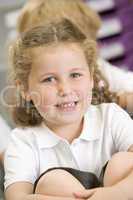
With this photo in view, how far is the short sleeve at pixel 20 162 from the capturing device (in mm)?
902

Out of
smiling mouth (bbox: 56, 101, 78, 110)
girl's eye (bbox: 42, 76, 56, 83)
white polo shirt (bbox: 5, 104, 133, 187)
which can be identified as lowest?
white polo shirt (bbox: 5, 104, 133, 187)

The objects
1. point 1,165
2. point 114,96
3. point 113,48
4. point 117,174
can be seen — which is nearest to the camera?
point 117,174

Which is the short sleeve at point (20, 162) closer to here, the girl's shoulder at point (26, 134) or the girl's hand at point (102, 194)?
the girl's shoulder at point (26, 134)

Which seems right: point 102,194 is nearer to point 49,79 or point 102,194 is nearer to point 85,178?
point 85,178

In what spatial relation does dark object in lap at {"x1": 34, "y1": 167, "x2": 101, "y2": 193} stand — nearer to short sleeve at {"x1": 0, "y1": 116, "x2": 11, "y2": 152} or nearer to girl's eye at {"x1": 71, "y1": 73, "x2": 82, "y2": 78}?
girl's eye at {"x1": 71, "y1": 73, "x2": 82, "y2": 78}

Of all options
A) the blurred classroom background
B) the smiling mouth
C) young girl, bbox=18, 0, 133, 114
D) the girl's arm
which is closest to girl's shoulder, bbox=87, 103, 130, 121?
the smiling mouth

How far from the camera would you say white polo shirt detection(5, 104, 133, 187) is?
93 cm

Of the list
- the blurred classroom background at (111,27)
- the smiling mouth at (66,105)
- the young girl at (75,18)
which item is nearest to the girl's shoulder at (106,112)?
the smiling mouth at (66,105)

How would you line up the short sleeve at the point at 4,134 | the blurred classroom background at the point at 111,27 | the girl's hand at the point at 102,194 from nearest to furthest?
the girl's hand at the point at 102,194
the short sleeve at the point at 4,134
the blurred classroom background at the point at 111,27

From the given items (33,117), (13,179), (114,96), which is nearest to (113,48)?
(114,96)

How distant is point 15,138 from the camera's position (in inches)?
37.8

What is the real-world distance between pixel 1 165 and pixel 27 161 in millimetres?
126

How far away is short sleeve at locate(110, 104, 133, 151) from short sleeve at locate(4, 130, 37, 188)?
0.16 meters

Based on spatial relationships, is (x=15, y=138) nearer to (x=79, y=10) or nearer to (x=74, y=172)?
(x=74, y=172)
